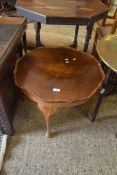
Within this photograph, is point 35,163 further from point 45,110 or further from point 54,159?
point 45,110

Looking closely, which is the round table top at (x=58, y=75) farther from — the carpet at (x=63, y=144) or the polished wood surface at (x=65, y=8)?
the carpet at (x=63, y=144)

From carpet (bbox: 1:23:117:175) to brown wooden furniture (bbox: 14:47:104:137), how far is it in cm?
14

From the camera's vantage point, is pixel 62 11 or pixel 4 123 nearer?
pixel 4 123

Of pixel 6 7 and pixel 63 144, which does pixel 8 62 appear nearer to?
pixel 63 144

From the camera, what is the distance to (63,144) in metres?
1.42

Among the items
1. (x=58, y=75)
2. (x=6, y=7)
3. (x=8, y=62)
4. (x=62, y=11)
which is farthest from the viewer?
(x=6, y=7)

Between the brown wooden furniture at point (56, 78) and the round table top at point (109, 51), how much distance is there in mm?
163

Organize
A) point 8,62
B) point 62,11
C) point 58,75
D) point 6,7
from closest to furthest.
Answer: point 8,62, point 58,75, point 62,11, point 6,7

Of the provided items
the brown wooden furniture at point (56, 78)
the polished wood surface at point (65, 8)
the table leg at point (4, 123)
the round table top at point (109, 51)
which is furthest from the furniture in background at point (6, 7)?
the table leg at point (4, 123)

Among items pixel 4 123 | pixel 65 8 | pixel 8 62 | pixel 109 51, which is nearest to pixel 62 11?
pixel 65 8

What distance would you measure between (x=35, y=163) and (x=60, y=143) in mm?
234

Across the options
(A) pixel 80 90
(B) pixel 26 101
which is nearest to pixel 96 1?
(A) pixel 80 90

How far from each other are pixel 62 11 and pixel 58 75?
0.55m

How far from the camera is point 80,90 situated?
1.22m
